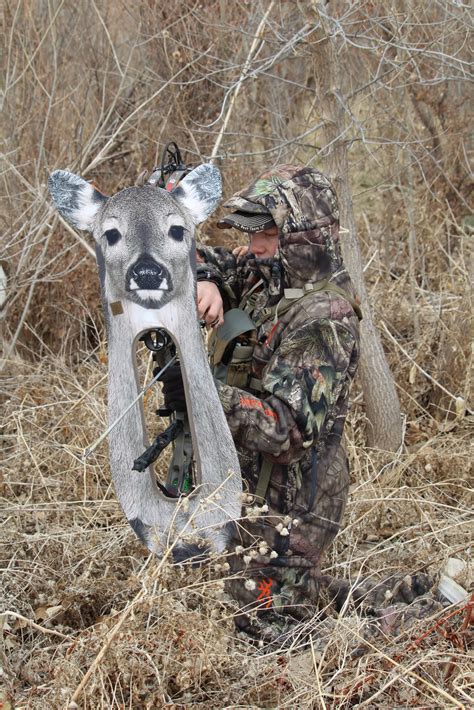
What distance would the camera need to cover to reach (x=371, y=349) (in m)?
5.49

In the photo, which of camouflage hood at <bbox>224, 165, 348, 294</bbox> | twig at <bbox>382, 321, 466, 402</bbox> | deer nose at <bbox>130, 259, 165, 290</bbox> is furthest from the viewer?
twig at <bbox>382, 321, 466, 402</bbox>

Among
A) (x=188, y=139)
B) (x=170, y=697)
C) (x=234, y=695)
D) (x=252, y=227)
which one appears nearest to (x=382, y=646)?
(x=234, y=695)

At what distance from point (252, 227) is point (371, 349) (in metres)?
2.20

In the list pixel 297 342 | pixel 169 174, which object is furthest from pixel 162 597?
→ pixel 169 174

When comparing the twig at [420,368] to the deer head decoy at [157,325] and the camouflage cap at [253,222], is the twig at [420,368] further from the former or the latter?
the deer head decoy at [157,325]

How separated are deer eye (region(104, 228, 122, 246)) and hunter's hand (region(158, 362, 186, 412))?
1.48ft

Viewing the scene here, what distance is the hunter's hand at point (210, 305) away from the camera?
3.42 meters

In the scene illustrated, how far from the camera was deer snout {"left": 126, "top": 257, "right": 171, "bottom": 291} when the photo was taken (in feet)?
9.49

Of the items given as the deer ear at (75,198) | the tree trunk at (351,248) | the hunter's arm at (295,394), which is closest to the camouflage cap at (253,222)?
the hunter's arm at (295,394)

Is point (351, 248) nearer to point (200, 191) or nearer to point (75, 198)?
point (200, 191)

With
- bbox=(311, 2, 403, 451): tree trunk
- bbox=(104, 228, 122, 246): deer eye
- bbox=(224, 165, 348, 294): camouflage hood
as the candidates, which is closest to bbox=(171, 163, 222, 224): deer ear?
bbox=(104, 228, 122, 246): deer eye

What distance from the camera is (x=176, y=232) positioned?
3000 mm

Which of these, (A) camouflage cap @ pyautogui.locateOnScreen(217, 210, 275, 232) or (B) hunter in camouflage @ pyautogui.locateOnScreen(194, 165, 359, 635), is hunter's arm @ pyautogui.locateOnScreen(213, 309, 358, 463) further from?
(A) camouflage cap @ pyautogui.locateOnScreen(217, 210, 275, 232)

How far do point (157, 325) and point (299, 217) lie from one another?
2.73 ft
